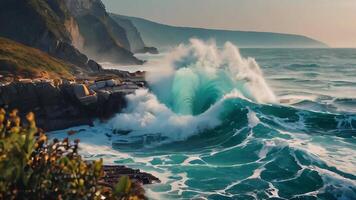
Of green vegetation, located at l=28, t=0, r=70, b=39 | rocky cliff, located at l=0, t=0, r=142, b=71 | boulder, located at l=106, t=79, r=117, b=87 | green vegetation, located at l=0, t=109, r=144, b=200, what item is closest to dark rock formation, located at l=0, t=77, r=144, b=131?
boulder, located at l=106, t=79, r=117, b=87

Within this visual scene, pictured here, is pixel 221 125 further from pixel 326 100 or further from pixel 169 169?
pixel 326 100

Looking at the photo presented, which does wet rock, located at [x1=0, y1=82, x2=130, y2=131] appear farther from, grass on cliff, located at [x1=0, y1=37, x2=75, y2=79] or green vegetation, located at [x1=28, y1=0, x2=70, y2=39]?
green vegetation, located at [x1=28, y1=0, x2=70, y2=39]

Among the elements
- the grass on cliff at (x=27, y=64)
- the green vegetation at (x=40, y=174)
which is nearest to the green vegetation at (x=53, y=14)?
the grass on cliff at (x=27, y=64)

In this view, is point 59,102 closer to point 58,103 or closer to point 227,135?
point 58,103

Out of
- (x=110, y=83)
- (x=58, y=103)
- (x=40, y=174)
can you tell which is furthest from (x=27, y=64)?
(x=40, y=174)

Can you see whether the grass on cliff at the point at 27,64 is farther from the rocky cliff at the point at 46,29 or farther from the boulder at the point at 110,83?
the boulder at the point at 110,83

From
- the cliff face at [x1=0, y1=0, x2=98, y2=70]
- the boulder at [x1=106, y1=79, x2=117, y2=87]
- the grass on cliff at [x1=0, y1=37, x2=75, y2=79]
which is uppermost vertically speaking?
the cliff face at [x1=0, y1=0, x2=98, y2=70]

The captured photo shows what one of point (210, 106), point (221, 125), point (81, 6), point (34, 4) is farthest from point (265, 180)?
point (81, 6)
